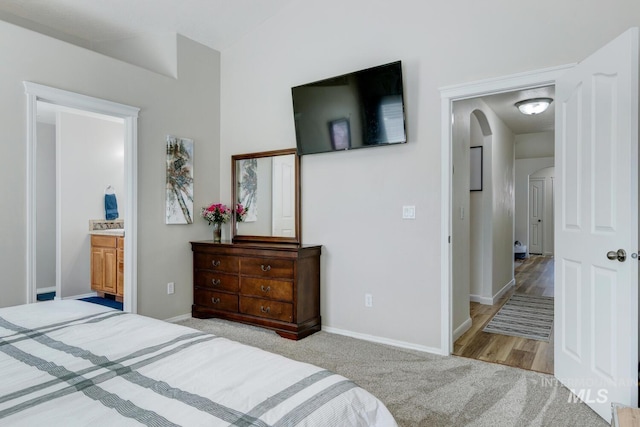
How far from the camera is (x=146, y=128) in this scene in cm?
372

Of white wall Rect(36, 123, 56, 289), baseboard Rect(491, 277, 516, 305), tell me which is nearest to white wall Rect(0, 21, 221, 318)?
white wall Rect(36, 123, 56, 289)

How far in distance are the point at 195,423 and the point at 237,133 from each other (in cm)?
372

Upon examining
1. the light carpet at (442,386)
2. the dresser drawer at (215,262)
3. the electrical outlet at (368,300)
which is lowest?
the light carpet at (442,386)

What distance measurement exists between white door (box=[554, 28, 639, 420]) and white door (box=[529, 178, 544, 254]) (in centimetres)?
859

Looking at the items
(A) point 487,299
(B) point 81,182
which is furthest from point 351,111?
(B) point 81,182

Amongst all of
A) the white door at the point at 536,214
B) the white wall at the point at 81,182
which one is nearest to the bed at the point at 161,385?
the white wall at the point at 81,182

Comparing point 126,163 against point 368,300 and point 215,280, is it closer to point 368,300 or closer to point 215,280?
point 215,280

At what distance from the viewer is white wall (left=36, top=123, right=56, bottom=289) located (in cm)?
525

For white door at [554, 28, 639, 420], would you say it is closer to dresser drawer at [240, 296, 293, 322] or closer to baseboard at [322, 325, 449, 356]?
baseboard at [322, 325, 449, 356]

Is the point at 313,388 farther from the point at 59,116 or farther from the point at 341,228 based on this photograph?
the point at 59,116

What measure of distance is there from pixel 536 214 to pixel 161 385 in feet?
36.0

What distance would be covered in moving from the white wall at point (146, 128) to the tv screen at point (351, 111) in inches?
47.4

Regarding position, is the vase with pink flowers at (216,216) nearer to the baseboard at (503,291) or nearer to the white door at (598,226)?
the white door at (598,226)

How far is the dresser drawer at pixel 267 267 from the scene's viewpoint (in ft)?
11.2
